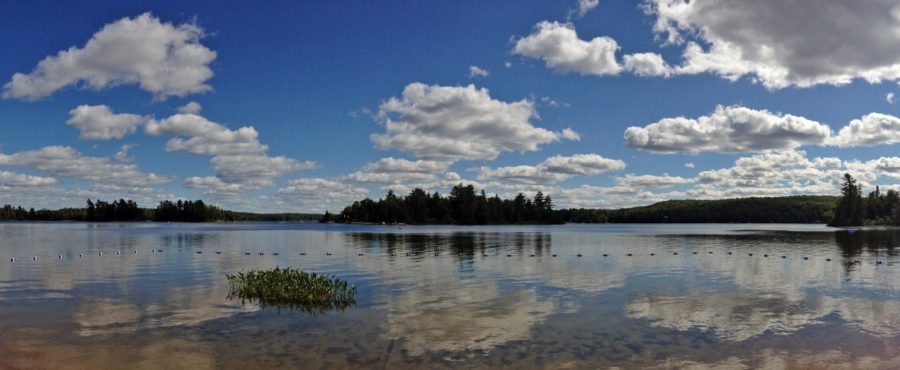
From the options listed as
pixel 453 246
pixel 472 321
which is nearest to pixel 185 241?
pixel 453 246

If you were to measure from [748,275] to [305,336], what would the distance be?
4376 cm

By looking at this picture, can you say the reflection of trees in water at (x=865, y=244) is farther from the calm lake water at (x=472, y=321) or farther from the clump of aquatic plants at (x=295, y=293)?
the clump of aquatic plants at (x=295, y=293)

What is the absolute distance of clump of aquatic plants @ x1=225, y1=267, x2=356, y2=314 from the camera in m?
37.0

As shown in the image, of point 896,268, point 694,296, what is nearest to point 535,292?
point 694,296

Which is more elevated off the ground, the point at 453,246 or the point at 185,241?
the point at 185,241

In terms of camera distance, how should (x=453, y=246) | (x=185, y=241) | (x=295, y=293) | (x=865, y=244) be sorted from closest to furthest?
(x=295, y=293)
(x=453, y=246)
(x=865, y=244)
(x=185, y=241)

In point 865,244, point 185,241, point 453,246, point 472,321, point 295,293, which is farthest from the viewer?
point 185,241

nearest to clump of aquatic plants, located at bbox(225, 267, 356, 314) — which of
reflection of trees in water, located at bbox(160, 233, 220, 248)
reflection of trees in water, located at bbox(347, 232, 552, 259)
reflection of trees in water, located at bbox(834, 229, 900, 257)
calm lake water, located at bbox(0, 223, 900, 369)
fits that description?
calm lake water, located at bbox(0, 223, 900, 369)

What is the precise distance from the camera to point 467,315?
3384 centimetres

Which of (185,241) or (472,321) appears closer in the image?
(472,321)

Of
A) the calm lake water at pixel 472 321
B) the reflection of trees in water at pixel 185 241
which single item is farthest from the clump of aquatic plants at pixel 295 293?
the reflection of trees in water at pixel 185 241

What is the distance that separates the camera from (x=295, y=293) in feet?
129

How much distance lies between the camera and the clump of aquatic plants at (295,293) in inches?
1457

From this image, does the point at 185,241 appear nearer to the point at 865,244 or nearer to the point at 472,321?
the point at 472,321
